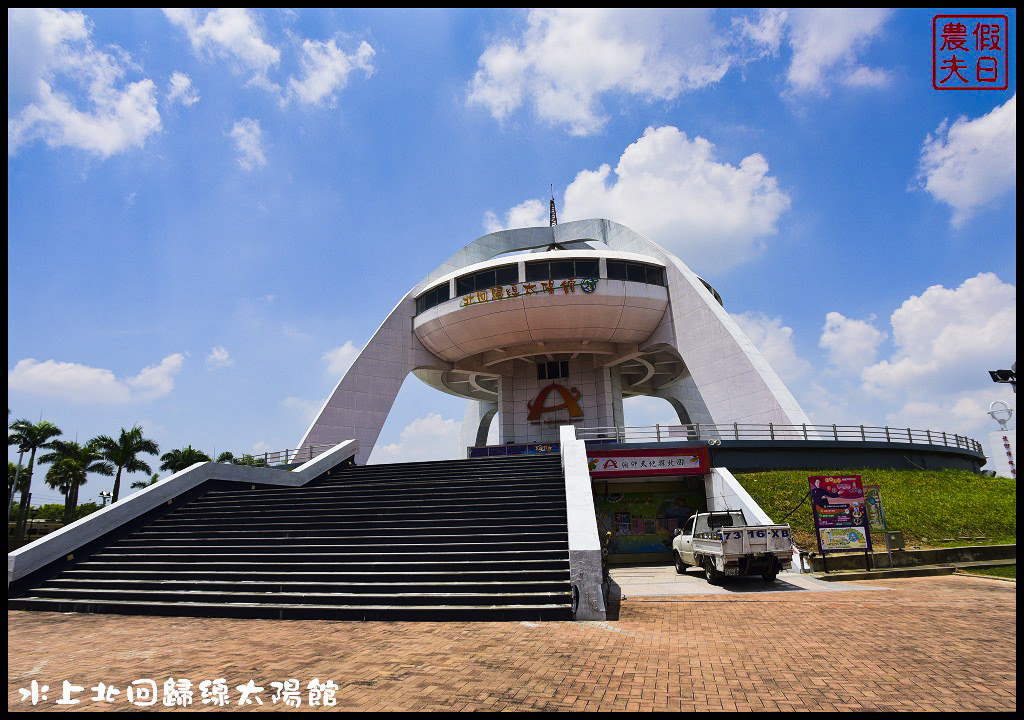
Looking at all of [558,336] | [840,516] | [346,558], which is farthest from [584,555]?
[558,336]

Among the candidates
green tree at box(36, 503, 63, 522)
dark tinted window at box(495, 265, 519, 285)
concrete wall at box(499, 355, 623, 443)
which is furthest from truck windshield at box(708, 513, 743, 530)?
green tree at box(36, 503, 63, 522)

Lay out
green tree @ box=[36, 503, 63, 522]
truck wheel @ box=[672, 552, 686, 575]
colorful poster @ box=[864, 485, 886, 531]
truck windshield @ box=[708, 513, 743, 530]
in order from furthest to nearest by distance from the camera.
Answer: green tree @ box=[36, 503, 63, 522] < colorful poster @ box=[864, 485, 886, 531] < truck wheel @ box=[672, 552, 686, 575] < truck windshield @ box=[708, 513, 743, 530]

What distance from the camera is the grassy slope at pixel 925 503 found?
17234mm

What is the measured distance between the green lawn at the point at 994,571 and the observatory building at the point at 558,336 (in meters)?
12.0

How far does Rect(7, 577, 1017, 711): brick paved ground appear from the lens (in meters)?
5.46

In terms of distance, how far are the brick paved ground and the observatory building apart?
60.6ft

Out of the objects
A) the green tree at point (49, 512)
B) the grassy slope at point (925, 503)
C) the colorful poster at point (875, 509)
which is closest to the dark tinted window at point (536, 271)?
the grassy slope at point (925, 503)

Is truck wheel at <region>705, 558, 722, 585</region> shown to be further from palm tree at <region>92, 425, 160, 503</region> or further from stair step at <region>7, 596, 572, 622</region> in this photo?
palm tree at <region>92, 425, 160, 503</region>

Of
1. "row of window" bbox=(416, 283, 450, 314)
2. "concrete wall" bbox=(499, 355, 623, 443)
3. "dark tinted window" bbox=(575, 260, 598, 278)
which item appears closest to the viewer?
"dark tinted window" bbox=(575, 260, 598, 278)

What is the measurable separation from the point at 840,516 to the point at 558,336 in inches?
827

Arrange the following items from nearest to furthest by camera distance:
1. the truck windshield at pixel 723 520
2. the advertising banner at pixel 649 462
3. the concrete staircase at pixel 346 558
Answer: the concrete staircase at pixel 346 558 → the truck windshield at pixel 723 520 → the advertising banner at pixel 649 462

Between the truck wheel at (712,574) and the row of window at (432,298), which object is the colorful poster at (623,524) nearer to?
the truck wheel at (712,574)

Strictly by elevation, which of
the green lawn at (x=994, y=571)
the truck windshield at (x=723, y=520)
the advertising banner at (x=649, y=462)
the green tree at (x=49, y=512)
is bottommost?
the green tree at (x=49, y=512)

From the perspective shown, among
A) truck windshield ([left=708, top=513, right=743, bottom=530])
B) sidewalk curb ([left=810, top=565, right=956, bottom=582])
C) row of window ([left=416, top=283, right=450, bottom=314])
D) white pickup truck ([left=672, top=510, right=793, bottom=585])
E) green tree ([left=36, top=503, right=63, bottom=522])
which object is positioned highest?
row of window ([left=416, top=283, right=450, bottom=314])
